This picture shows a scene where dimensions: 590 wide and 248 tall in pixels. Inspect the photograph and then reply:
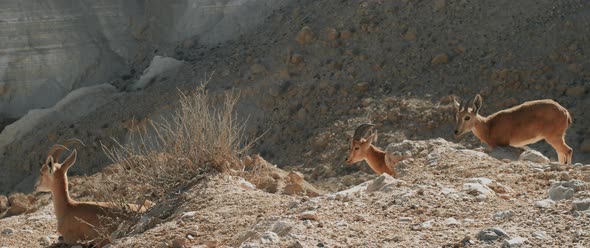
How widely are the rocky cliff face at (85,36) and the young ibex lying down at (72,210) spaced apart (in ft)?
35.1

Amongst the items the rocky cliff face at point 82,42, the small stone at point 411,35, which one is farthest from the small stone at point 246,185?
the rocky cliff face at point 82,42

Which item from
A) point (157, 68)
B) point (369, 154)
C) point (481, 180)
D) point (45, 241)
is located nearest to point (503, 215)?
point (481, 180)

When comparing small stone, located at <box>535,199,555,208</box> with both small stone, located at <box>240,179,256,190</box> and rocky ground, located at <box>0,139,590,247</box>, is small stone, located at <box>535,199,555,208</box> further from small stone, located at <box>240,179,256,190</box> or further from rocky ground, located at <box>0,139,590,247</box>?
small stone, located at <box>240,179,256,190</box>

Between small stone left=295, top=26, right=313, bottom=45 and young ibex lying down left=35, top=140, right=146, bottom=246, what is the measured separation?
8.52m

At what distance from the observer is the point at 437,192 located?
799 cm

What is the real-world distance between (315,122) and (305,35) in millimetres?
2413

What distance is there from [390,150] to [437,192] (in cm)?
359

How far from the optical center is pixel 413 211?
7.61m

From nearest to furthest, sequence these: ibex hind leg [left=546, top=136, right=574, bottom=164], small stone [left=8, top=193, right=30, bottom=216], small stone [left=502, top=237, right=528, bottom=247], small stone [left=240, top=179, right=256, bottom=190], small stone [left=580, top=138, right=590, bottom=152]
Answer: small stone [left=502, top=237, right=528, bottom=247]
small stone [left=240, top=179, right=256, bottom=190]
ibex hind leg [left=546, top=136, right=574, bottom=164]
small stone [left=8, top=193, right=30, bottom=216]
small stone [left=580, top=138, right=590, bottom=152]

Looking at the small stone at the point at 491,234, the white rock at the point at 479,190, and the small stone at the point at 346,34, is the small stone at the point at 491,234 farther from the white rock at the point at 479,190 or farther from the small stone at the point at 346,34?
the small stone at the point at 346,34

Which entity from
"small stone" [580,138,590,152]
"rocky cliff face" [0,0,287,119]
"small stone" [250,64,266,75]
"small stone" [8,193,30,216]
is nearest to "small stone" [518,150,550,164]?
"small stone" [580,138,590,152]

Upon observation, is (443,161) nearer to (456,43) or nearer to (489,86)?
(489,86)

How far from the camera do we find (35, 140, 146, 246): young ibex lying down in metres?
10.2

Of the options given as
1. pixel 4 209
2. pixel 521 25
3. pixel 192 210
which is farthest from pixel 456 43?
pixel 192 210
